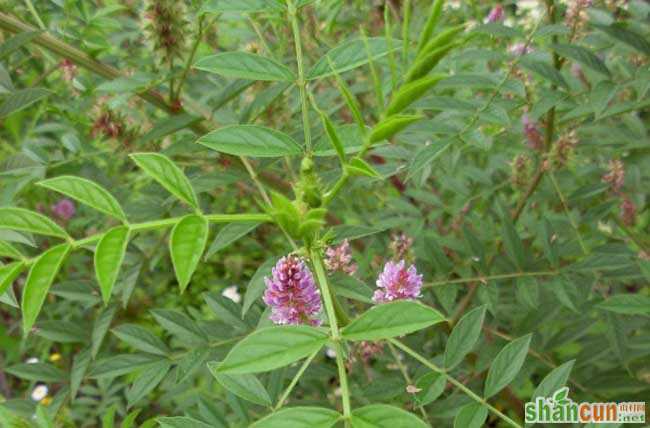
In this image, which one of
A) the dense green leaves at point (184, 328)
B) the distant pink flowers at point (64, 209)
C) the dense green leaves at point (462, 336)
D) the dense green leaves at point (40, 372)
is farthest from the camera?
the distant pink flowers at point (64, 209)

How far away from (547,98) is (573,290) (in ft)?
1.20

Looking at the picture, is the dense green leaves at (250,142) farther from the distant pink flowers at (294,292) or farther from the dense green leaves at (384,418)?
the dense green leaves at (384,418)

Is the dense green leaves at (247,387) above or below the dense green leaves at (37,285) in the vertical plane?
below

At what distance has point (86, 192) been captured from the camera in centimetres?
78

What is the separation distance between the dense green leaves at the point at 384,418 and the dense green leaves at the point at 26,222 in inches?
15.9

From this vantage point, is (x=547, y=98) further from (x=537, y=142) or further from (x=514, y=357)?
(x=514, y=357)

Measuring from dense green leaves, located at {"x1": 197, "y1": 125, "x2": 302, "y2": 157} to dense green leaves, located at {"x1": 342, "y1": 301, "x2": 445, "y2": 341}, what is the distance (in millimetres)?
268

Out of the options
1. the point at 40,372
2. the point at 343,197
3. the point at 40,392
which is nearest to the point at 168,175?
the point at 40,372

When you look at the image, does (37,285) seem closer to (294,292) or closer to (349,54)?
(294,292)

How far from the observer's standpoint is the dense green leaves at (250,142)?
0.88 metres

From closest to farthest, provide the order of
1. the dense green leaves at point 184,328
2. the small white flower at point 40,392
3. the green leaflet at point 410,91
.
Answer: the green leaflet at point 410,91
the dense green leaves at point 184,328
the small white flower at point 40,392

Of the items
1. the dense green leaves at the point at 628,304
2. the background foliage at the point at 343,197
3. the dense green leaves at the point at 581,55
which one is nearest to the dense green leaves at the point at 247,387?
the background foliage at the point at 343,197

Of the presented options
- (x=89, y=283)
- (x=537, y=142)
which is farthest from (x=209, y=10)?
(x=537, y=142)

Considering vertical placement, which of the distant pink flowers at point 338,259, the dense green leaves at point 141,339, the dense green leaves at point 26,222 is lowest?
the dense green leaves at point 141,339
